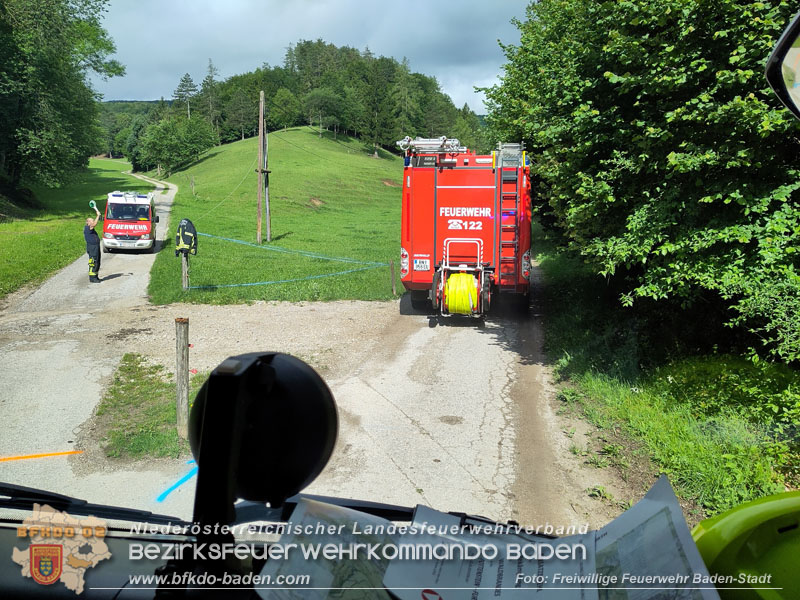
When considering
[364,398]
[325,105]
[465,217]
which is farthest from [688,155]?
[325,105]

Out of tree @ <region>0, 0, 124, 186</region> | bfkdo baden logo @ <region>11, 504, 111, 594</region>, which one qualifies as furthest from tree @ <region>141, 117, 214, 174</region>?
bfkdo baden logo @ <region>11, 504, 111, 594</region>

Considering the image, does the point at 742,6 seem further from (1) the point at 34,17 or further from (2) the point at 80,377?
(1) the point at 34,17

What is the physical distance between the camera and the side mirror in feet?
4.89

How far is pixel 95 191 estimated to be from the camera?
2090 inches

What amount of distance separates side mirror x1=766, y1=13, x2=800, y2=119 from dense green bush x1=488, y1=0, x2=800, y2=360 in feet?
14.5

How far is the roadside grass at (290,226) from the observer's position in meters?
16.2

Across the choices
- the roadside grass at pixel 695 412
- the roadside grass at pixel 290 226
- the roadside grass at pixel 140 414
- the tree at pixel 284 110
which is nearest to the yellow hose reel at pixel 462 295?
the roadside grass at pixel 695 412

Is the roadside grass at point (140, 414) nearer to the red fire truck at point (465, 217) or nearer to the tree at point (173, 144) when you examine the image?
the red fire truck at point (465, 217)

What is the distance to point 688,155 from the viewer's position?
236 inches

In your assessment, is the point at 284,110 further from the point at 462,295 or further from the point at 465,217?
the point at 462,295

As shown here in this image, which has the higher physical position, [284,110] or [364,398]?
[284,110]

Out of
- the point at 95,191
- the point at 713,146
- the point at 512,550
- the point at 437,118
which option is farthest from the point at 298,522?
the point at 437,118

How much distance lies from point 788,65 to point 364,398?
6883 millimetres

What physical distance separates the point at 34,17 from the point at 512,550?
41.3m
